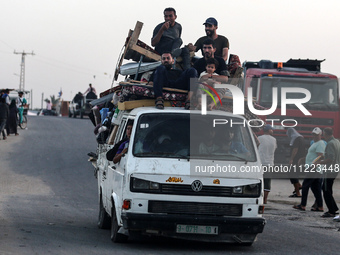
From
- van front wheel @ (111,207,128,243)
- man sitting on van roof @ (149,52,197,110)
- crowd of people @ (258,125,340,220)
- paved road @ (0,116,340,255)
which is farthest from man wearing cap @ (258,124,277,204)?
van front wheel @ (111,207,128,243)

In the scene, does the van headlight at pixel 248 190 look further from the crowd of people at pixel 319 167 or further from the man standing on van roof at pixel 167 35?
the crowd of people at pixel 319 167

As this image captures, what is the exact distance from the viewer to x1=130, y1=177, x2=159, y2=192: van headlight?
9305 millimetres

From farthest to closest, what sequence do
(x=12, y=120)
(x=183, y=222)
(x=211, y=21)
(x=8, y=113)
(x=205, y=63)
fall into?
(x=12, y=120) < (x=8, y=113) < (x=211, y=21) < (x=205, y=63) < (x=183, y=222)

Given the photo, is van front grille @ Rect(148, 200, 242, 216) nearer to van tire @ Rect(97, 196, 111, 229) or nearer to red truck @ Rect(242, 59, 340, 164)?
van tire @ Rect(97, 196, 111, 229)

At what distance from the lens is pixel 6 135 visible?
33.4m

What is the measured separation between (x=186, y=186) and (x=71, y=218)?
5.09 metres

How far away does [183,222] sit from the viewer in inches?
366

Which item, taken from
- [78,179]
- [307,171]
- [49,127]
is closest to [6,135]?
[49,127]

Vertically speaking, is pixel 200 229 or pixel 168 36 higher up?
pixel 168 36

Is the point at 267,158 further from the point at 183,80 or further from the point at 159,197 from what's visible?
the point at 159,197

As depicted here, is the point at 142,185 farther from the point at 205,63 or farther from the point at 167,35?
the point at 167,35

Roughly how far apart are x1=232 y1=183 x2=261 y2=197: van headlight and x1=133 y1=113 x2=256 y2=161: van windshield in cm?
43

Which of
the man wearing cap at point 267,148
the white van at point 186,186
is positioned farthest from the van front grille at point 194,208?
the man wearing cap at point 267,148

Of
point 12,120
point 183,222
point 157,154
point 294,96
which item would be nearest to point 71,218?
point 157,154
